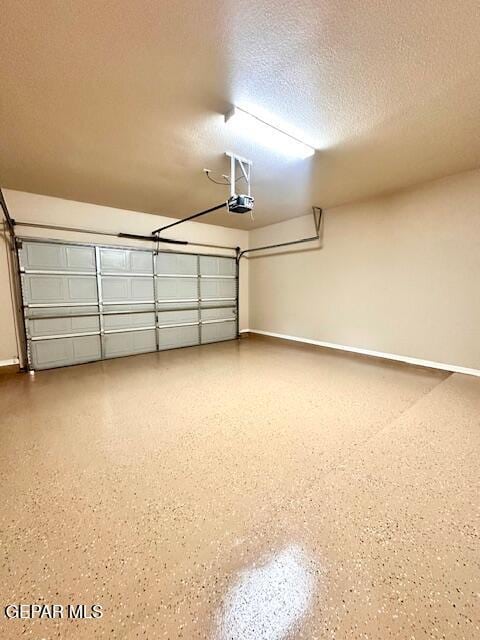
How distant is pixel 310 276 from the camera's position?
534cm

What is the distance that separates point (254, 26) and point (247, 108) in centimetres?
67

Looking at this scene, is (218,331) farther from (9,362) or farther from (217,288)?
(9,362)

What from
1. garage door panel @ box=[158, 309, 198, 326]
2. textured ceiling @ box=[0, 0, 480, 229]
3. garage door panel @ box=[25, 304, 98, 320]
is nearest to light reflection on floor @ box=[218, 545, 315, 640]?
textured ceiling @ box=[0, 0, 480, 229]

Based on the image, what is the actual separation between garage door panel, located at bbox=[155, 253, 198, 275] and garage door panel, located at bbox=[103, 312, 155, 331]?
924 mm

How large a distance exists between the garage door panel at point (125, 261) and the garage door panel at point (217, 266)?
1201mm

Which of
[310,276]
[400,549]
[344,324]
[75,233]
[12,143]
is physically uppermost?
[12,143]

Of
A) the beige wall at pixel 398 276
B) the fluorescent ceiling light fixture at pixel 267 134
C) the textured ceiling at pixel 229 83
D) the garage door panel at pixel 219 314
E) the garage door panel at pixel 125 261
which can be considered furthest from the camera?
the garage door panel at pixel 219 314

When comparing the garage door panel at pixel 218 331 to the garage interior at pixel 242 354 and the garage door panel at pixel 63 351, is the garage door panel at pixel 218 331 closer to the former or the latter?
the garage interior at pixel 242 354

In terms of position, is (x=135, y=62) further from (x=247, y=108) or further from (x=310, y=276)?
(x=310, y=276)

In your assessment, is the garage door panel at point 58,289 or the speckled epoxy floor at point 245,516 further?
the garage door panel at point 58,289

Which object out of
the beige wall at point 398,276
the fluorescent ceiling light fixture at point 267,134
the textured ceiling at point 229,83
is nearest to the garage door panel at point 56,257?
the textured ceiling at point 229,83

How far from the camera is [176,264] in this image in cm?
546

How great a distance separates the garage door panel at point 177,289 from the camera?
17.4 feet

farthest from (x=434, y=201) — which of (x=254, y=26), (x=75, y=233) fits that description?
(x=75, y=233)
